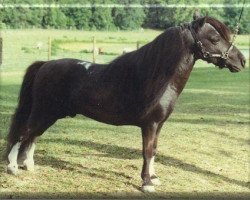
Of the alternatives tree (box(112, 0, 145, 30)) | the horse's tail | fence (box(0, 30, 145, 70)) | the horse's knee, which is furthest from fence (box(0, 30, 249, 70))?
the horse's knee

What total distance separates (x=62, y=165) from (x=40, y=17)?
4.07 metres

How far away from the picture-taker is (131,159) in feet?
27.5

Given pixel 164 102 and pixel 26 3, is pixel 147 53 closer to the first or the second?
pixel 164 102

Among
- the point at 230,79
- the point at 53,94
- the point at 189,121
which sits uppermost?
the point at 53,94

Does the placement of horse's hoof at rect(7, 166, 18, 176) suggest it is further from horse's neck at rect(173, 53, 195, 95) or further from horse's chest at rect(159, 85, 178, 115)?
horse's neck at rect(173, 53, 195, 95)

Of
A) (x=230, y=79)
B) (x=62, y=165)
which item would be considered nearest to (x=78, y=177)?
(x=62, y=165)

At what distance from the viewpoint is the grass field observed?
6516 millimetres

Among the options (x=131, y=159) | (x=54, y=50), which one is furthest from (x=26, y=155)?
(x=54, y=50)

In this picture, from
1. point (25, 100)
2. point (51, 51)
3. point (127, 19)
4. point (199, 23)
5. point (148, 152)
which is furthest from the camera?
point (51, 51)

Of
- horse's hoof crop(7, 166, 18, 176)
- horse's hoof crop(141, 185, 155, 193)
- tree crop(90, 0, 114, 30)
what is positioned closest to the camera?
horse's hoof crop(141, 185, 155, 193)

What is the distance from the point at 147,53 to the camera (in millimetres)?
6012

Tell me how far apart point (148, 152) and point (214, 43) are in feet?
5.31

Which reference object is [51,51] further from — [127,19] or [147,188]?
[147,188]

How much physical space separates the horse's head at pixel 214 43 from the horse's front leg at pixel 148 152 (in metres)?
1.11
